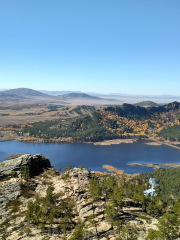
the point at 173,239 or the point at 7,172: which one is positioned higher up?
the point at 173,239

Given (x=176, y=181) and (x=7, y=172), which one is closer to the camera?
(x=7, y=172)

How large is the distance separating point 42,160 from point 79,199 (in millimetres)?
38325

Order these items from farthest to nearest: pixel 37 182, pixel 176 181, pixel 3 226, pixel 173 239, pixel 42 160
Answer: pixel 176 181 → pixel 42 160 → pixel 37 182 → pixel 3 226 → pixel 173 239

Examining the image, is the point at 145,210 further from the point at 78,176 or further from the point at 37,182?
the point at 37,182

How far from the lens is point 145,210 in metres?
57.0

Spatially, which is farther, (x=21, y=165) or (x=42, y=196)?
(x=21, y=165)

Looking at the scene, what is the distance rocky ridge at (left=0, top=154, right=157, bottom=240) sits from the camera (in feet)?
134

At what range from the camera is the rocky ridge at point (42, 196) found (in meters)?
40.9

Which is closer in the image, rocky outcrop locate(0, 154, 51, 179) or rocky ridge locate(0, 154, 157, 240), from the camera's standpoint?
rocky ridge locate(0, 154, 157, 240)

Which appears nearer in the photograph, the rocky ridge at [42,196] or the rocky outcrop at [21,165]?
the rocky ridge at [42,196]

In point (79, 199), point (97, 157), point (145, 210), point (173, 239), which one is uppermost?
point (173, 239)

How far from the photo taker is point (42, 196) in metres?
59.4

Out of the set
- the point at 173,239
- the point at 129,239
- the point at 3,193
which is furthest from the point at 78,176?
the point at 173,239

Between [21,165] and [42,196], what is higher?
[21,165]
